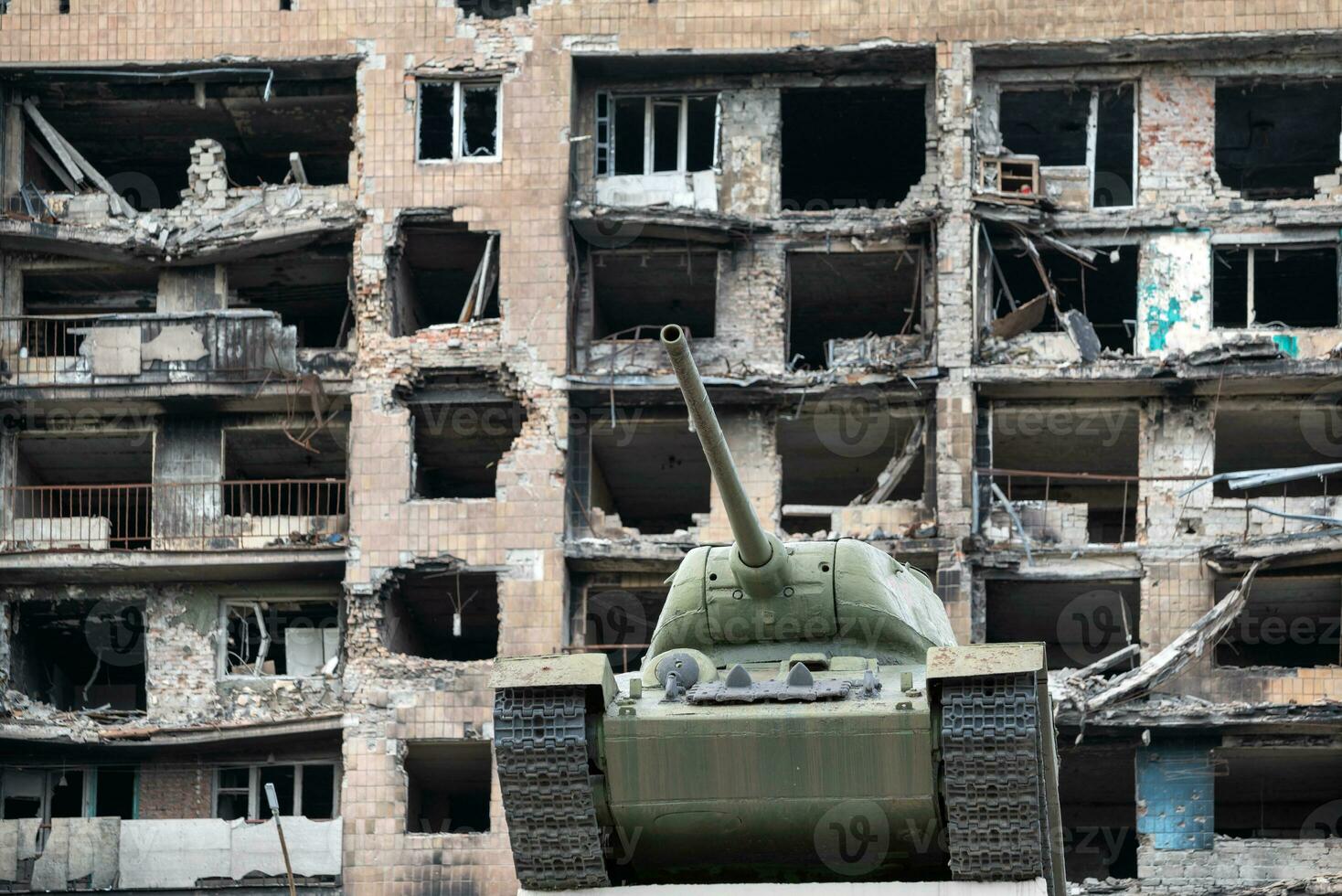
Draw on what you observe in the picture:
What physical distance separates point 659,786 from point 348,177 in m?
24.9

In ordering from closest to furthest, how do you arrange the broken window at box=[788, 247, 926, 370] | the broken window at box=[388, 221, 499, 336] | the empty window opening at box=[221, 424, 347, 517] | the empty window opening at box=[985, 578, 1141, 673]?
the empty window opening at box=[985, 578, 1141, 673] < the broken window at box=[388, 221, 499, 336] < the broken window at box=[788, 247, 926, 370] < the empty window opening at box=[221, 424, 347, 517]

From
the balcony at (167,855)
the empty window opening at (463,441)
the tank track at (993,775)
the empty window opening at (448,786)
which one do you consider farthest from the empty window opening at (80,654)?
the tank track at (993,775)

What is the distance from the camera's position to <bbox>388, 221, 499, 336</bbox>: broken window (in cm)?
4647

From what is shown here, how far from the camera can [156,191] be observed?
165 ft

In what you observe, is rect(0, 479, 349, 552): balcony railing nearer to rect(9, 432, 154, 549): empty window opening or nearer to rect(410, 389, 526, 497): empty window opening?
rect(9, 432, 154, 549): empty window opening

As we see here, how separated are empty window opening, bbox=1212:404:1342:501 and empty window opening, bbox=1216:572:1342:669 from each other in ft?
4.77

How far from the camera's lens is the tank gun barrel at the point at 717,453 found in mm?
25078

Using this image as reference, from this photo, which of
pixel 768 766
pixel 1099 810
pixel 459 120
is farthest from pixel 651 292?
pixel 768 766

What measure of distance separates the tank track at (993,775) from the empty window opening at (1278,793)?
63.4 ft

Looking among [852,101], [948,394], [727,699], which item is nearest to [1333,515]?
[948,394]

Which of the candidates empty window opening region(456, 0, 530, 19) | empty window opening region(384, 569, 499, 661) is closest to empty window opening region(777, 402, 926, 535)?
empty window opening region(384, 569, 499, 661)

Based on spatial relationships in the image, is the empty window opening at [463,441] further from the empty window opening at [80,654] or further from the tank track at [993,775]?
the tank track at [993,775]

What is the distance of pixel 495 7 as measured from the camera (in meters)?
48.2

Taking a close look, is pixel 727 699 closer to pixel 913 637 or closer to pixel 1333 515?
pixel 913 637
